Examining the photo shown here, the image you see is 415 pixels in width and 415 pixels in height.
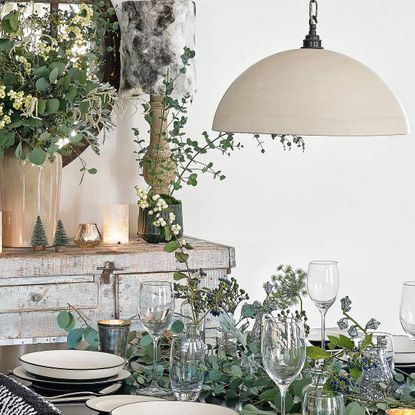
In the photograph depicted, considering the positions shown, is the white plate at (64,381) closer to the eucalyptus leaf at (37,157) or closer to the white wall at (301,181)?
the eucalyptus leaf at (37,157)

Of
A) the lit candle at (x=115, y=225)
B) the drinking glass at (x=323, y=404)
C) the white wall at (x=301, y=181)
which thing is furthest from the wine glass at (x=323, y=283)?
the white wall at (x=301, y=181)

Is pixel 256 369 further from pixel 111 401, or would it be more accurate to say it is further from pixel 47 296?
pixel 47 296

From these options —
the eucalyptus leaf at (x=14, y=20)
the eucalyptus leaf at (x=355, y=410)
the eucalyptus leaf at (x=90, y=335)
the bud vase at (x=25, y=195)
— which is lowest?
the eucalyptus leaf at (x=355, y=410)

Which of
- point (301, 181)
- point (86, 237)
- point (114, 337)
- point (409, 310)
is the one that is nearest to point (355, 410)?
point (409, 310)

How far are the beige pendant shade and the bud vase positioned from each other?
1.33m

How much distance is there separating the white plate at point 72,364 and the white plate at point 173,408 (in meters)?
0.22

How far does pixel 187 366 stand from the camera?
1.58m

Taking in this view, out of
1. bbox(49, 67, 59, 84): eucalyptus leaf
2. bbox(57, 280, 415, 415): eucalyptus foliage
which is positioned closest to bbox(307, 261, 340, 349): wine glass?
bbox(57, 280, 415, 415): eucalyptus foliage

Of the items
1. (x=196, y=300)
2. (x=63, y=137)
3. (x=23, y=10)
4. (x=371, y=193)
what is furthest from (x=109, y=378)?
(x=371, y=193)

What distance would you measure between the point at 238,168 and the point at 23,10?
1028 millimetres

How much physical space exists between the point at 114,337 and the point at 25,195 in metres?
1.17

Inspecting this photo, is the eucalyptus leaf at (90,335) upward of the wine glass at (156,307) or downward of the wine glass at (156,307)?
downward

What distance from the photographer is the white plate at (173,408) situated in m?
1.53

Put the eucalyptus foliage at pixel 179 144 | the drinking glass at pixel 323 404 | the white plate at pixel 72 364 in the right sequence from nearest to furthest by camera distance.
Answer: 1. the drinking glass at pixel 323 404
2. the white plate at pixel 72 364
3. the eucalyptus foliage at pixel 179 144
